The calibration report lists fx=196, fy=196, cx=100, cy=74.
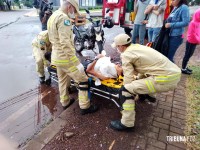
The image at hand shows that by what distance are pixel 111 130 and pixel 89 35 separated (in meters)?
3.99

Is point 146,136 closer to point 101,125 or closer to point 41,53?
point 101,125

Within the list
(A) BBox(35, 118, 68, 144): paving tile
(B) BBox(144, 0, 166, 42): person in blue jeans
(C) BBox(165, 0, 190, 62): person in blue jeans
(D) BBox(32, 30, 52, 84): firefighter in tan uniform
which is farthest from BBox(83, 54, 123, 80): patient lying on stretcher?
(B) BBox(144, 0, 166, 42): person in blue jeans

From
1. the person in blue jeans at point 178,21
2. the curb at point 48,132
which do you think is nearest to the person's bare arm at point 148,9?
the person in blue jeans at point 178,21

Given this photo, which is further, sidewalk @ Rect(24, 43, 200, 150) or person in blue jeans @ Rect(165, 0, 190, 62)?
person in blue jeans @ Rect(165, 0, 190, 62)

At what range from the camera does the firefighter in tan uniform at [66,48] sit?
9.42ft

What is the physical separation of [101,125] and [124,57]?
44.2 inches

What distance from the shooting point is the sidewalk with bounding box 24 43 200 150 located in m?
2.60

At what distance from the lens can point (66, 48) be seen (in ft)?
9.50

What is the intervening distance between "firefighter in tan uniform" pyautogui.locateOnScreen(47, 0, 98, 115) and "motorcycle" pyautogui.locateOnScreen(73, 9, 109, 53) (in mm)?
3172

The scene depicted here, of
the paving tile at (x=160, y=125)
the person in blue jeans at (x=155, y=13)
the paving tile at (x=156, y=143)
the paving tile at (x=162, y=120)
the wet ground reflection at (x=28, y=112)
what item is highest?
the person in blue jeans at (x=155, y=13)

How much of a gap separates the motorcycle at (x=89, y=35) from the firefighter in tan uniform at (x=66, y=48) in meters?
3.17

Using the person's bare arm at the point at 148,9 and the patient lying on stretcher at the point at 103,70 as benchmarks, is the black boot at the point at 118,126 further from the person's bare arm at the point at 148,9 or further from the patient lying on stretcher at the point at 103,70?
the person's bare arm at the point at 148,9

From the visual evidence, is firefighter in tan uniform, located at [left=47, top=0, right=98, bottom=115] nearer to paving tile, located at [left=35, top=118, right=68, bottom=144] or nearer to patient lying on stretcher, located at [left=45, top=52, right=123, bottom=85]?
patient lying on stretcher, located at [left=45, top=52, right=123, bottom=85]

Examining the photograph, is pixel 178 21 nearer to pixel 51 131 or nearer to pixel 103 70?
pixel 103 70
